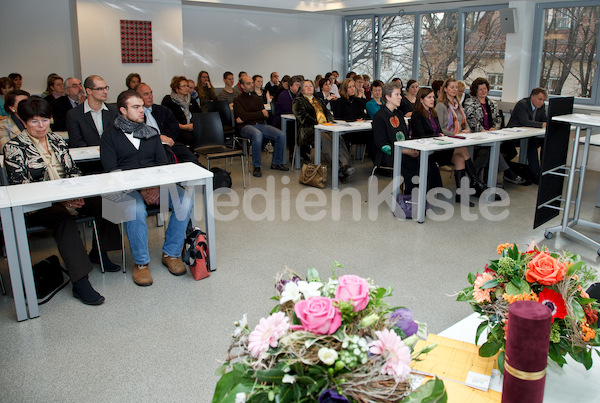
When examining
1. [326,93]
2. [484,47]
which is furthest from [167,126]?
[484,47]

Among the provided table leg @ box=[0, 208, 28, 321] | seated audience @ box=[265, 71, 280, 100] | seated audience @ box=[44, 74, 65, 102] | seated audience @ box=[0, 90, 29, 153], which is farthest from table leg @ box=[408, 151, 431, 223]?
seated audience @ box=[265, 71, 280, 100]

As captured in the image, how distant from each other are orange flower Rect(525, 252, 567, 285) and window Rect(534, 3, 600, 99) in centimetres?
794

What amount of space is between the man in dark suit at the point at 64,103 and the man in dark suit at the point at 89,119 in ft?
9.23

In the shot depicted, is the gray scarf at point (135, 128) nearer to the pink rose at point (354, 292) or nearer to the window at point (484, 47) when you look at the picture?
the pink rose at point (354, 292)

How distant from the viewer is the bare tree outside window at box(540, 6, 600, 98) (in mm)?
8367

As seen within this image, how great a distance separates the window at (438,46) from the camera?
10539 mm

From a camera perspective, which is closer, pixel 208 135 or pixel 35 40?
pixel 208 135

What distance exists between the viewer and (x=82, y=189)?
3.46 meters

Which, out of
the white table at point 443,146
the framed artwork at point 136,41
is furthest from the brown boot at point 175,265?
the framed artwork at point 136,41

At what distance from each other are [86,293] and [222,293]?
891mm

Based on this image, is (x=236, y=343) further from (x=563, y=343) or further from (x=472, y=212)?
(x=472, y=212)

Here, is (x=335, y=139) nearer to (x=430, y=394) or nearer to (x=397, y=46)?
(x=430, y=394)

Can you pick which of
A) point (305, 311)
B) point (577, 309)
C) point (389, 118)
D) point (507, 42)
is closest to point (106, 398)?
point (305, 311)

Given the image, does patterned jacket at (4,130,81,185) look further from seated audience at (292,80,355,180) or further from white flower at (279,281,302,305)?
seated audience at (292,80,355,180)
